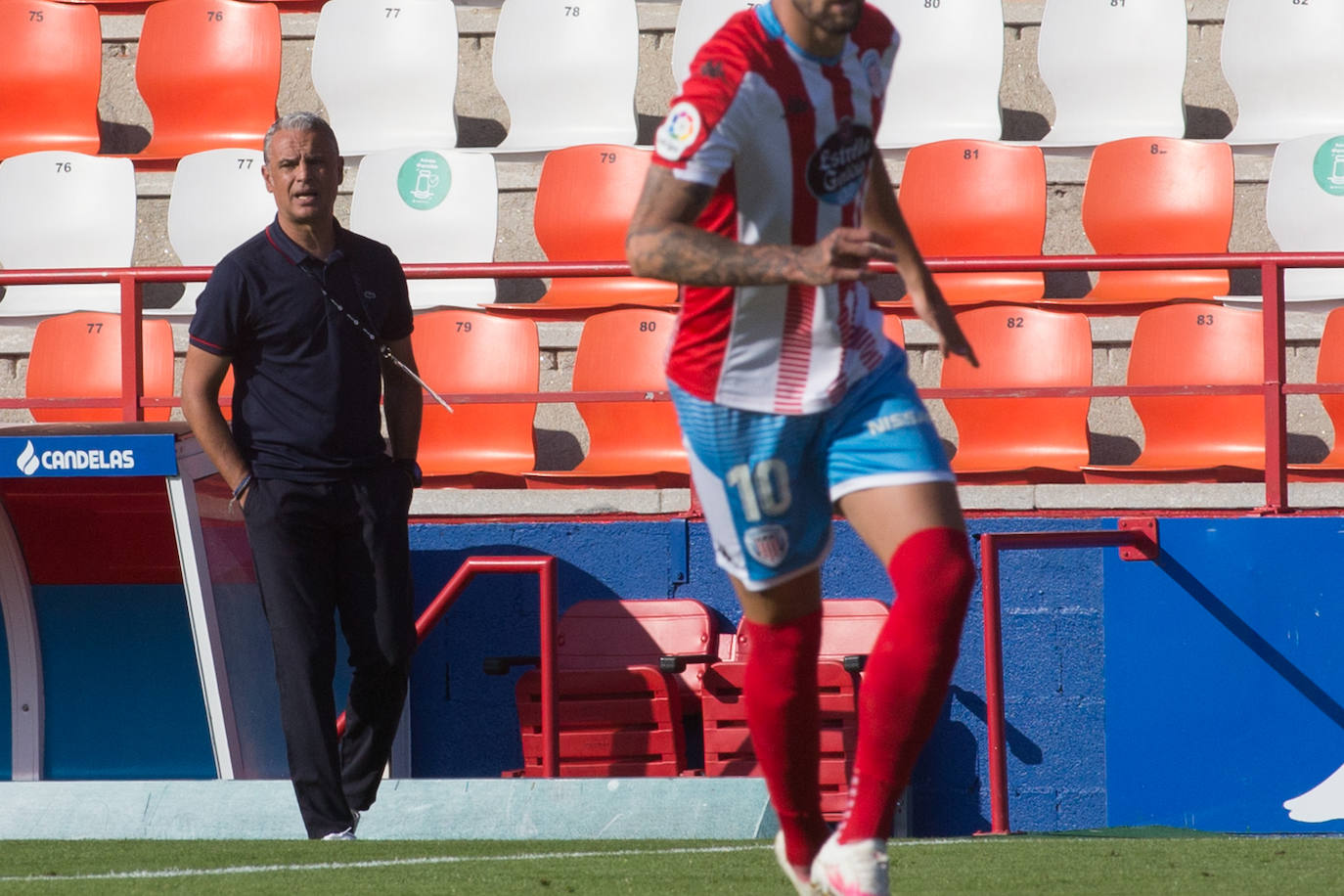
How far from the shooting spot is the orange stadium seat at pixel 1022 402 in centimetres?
764

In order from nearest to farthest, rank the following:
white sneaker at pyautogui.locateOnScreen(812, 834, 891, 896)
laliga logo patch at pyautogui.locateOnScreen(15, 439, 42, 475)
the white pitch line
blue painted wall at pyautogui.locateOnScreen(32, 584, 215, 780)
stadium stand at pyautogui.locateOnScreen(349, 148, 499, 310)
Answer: white sneaker at pyautogui.locateOnScreen(812, 834, 891, 896) → the white pitch line → laliga logo patch at pyautogui.locateOnScreen(15, 439, 42, 475) → blue painted wall at pyautogui.locateOnScreen(32, 584, 215, 780) → stadium stand at pyautogui.locateOnScreen(349, 148, 499, 310)

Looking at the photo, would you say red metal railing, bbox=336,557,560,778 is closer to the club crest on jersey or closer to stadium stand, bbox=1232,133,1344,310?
the club crest on jersey

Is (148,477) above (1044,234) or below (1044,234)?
below

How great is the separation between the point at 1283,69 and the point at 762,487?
7.40 metres

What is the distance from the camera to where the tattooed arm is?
2.72 metres

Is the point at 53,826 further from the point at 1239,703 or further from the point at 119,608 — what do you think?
the point at 1239,703

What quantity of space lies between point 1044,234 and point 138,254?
16.6ft

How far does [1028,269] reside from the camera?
256 inches

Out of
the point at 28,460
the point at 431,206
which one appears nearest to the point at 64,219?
the point at 431,206

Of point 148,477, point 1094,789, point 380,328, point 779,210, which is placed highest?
point 779,210

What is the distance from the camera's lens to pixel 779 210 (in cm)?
306

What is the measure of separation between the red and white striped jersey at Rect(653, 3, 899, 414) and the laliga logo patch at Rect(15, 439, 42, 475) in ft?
11.6

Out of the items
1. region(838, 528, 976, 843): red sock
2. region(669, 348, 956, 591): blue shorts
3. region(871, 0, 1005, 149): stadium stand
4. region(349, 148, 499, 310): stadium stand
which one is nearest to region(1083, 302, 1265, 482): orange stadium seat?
region(871, 0, 1005, 149): stadium stand

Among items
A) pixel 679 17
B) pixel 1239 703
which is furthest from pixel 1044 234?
pixel 1239 703
